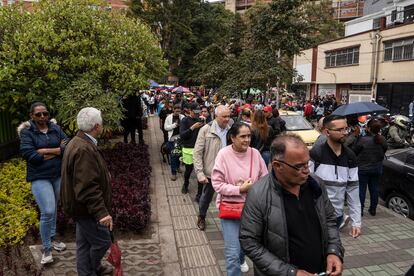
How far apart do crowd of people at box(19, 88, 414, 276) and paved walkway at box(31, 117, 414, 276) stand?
10.6 inches

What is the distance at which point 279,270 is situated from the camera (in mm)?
2291

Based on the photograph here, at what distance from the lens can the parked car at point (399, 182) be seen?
6.57 meters

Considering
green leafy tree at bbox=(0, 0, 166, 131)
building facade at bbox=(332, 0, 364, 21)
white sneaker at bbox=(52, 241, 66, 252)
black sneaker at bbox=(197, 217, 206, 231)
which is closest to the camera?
white sneaker at bbox=(52, 241, 66, 252)

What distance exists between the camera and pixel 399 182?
6.79m

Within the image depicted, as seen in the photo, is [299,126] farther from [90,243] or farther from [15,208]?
[90,243]

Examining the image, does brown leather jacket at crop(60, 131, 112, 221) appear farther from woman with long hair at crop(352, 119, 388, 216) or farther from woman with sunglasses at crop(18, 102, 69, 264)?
woman with long hair at crop(352, 119, 388, 216)

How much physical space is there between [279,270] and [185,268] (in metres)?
2.45

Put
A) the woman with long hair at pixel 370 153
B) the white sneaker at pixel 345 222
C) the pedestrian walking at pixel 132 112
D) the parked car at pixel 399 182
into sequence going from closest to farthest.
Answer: the white sneaker at pixel 345 222 → the woman with long hair at pixel 370 153 → the parked car at pixel 399 182 → the pedestrian walking at pixel 132 112

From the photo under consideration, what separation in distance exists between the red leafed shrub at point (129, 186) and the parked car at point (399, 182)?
15.3ft

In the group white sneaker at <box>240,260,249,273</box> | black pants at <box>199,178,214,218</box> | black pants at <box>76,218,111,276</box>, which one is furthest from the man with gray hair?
black pants at <box>199,178,214,218</box>

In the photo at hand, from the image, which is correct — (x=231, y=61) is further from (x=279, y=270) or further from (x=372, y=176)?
(x=279, y=270)

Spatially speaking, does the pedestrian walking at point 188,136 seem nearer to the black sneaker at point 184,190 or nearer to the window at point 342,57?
the black sneaker at point 184,190

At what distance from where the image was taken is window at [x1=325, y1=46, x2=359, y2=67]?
95.6 ft

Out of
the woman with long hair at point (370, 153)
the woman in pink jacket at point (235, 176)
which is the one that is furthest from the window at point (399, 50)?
the woman in pink jacket at point (235, 176)
